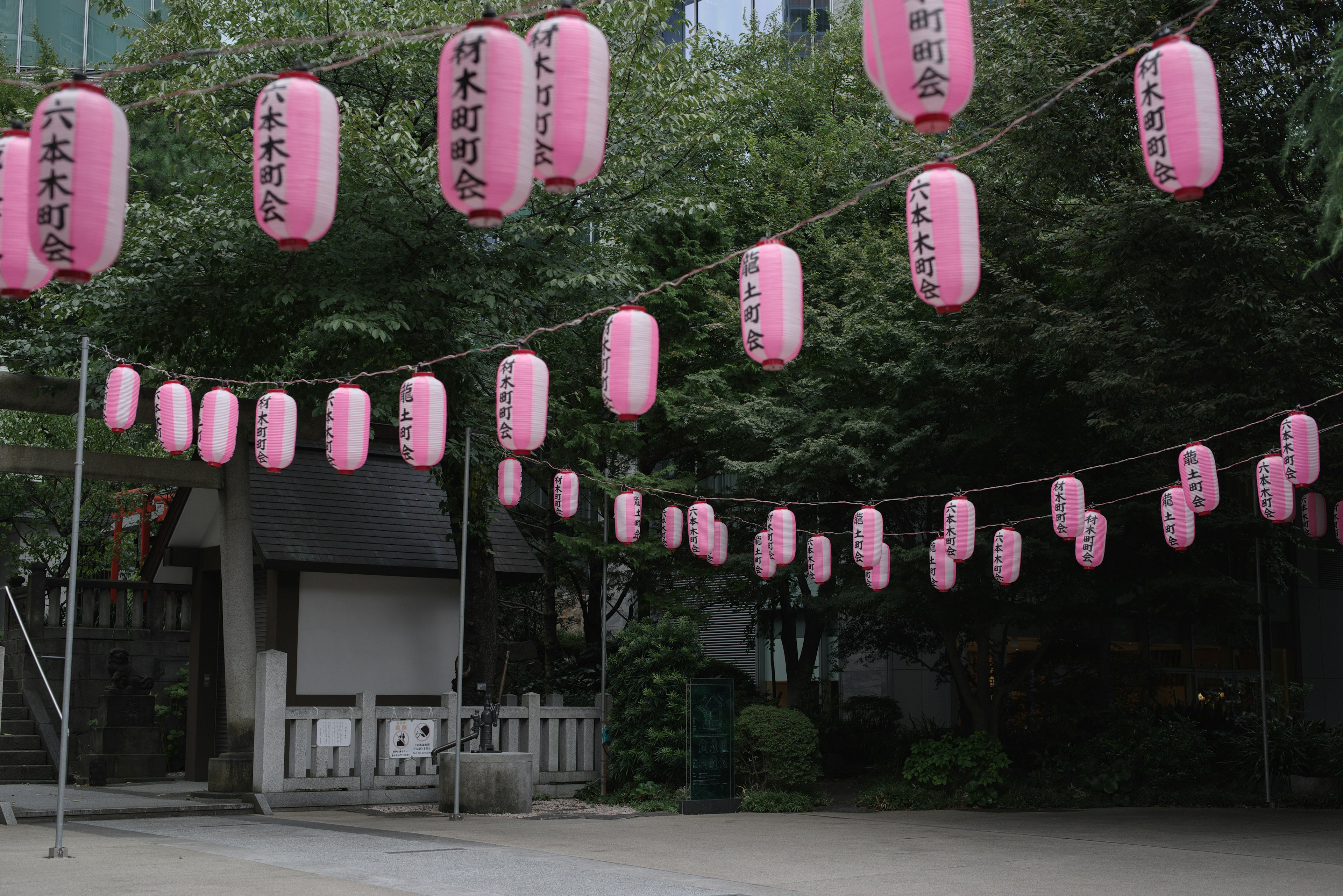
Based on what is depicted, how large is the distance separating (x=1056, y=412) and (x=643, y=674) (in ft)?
26.3

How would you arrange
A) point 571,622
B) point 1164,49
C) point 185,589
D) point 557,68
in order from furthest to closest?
point 571,622, point 185,589, point 1164,49, point 557,68

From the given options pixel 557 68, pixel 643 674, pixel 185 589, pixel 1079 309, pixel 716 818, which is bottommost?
pixel 716 818

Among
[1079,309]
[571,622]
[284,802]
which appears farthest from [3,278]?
[571,622]

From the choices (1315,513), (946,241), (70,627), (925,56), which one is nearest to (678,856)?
(70,627)

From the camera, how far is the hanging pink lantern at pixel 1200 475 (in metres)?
14.1

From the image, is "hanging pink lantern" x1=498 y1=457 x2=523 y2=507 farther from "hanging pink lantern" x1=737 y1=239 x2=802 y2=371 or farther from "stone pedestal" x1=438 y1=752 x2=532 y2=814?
"hanging pink lantern" x1=737 y1=239 x2=802 y2=371

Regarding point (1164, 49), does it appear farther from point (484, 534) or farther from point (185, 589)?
point (185, 589)

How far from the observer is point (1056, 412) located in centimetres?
1912

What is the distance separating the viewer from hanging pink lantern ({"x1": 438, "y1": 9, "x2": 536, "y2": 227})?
692cm

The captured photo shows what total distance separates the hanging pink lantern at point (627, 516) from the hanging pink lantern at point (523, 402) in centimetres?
480

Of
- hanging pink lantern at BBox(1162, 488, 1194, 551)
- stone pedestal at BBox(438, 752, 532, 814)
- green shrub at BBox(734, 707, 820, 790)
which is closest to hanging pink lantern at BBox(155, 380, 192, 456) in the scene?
Answer: stone pedestal at BBox(438, 752, 532, 814)

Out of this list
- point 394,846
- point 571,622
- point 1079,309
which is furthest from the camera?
point 571,622

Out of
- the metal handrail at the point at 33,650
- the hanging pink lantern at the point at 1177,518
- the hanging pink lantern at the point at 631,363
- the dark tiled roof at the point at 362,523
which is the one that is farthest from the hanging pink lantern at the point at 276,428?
the hanging pink lantern at the point at 1177,518

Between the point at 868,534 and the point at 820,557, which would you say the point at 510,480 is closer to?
the point at 820,557
